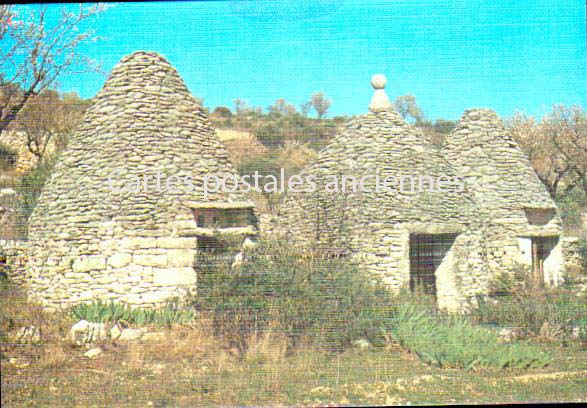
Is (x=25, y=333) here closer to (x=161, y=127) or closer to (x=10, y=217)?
(x=10, y=217)

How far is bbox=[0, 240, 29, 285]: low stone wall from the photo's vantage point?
219 inches

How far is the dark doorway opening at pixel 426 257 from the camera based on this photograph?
6.29 meters

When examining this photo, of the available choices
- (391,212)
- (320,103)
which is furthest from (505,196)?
(320,103)

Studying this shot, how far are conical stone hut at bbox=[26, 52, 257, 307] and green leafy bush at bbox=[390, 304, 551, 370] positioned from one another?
1835 mm


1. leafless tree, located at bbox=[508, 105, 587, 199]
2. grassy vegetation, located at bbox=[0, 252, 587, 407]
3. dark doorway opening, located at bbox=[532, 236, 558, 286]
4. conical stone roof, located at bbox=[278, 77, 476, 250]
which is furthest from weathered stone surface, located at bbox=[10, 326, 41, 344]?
leafless tree, located at bbox=[508, 105, 587, 199]

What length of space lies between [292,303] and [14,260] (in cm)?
275

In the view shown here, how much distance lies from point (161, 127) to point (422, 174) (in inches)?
111

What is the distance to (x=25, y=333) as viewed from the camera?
490 centimetres

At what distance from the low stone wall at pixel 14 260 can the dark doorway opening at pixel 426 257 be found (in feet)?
12.7

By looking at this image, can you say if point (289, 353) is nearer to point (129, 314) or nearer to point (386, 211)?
point (129, 314)

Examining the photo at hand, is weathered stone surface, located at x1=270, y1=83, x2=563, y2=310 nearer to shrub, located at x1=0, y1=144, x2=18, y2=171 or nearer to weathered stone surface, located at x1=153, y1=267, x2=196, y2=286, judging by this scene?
weathered stone surface, located at x1=153, y1=267, x2=196, y2=286

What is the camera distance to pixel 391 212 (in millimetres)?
6219

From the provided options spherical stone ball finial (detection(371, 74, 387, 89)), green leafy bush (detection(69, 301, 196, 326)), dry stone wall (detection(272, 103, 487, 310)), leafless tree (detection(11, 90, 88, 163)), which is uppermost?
spherical stone ball finial (detection(371, 74, 387, 89))

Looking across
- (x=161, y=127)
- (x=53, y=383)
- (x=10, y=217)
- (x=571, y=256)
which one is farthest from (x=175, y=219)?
(x=571, y=256)
